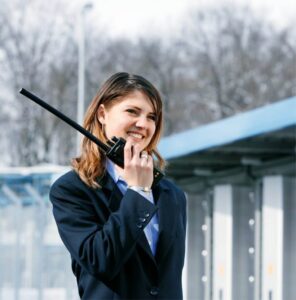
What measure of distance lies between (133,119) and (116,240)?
0.42 m

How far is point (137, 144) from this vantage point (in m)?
3.76

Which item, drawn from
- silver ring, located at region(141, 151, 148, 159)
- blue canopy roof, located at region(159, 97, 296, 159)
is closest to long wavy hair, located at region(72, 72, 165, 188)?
silver ring, located at region(141, 151, 148, 159)

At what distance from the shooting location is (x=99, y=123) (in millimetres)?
3924

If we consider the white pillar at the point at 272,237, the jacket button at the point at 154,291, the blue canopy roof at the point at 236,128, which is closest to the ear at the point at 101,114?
the jacket button at the point at 154,291

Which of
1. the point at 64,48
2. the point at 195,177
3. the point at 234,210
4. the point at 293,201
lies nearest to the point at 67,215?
the point at 293,201

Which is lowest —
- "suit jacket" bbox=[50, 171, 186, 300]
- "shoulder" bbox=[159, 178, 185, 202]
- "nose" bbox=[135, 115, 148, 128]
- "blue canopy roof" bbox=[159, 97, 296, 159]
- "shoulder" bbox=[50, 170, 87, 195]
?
"suit jacket" bbox=[50, 171, 186, 300]

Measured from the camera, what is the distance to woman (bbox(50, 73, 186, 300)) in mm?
3635

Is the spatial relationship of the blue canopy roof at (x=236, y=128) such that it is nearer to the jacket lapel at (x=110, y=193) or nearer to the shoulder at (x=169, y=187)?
the shoulder at (x=169, y=187)

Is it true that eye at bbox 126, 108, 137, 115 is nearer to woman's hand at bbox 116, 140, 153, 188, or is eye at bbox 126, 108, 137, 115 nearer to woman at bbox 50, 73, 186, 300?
woman at bbox 50, 73, 186, 300

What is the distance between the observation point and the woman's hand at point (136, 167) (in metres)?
3.70

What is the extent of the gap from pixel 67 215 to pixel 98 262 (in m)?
0.22

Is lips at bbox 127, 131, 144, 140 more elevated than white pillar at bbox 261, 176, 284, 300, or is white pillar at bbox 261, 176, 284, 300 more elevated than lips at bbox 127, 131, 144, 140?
white pillar at bbox 261, 176, 284, 300

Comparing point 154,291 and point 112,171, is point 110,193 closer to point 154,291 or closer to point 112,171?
point 112,171

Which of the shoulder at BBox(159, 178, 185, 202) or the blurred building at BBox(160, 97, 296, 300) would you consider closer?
the shoulder at BBox(159, 178, 185, 202)
